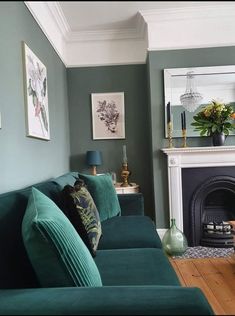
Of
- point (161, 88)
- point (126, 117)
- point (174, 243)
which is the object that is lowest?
point (174, 243)

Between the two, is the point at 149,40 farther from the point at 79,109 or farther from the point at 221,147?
the point at 221,147

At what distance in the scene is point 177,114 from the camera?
11.3 ft

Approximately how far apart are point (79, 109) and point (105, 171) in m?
0.90

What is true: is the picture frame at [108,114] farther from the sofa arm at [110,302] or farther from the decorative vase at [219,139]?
the sofa arm at [110,302]

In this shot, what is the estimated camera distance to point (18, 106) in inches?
80.2

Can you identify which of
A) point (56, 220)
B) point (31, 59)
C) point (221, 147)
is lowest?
point (56, 220)

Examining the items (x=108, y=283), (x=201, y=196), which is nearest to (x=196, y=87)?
(x=201, y=196)

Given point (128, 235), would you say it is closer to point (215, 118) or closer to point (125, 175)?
point (125, 175)

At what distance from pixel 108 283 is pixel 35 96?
1.71 meters

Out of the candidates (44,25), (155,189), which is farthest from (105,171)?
(44,25)

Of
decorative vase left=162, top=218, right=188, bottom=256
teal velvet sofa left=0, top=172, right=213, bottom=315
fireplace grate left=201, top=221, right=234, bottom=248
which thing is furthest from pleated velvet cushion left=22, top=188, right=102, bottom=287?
fireplace grate left=201, top=221, right=234, bottom=248

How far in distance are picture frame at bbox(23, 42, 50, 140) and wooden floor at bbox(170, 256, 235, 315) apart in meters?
1.69

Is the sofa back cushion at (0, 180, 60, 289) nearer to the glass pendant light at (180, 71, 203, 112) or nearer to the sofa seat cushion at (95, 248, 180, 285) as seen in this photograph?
the sofa seat cushion at (95, 248, 180, 285)

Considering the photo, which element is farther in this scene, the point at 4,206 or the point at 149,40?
the point at 149,40
